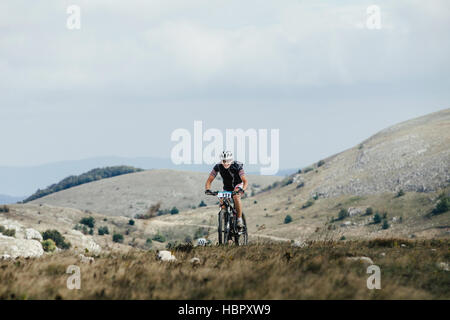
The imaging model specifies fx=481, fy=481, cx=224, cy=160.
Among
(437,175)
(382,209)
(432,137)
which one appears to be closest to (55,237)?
(382,209)

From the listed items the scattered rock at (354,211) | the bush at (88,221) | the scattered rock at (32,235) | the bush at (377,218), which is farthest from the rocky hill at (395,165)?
the scattered rock at (32,235)

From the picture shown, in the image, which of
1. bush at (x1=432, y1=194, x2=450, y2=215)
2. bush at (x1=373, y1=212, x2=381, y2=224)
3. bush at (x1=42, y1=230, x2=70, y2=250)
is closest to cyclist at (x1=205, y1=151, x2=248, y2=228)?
bush at (x1=42, y1=230, x2=70, y2=250)

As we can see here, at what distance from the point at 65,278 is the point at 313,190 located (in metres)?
142

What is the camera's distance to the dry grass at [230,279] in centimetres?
717

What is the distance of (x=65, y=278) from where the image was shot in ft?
26.1

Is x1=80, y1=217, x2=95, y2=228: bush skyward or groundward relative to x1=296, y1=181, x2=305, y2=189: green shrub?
groundward

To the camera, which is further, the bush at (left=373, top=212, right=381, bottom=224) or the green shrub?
the green shrub

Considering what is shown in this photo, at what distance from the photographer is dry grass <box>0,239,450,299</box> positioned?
7172 mm

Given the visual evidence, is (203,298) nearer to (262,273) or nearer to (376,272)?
(262,273)

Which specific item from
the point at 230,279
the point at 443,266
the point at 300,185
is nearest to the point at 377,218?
the point at 300,185

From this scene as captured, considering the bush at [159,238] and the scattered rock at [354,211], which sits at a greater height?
the scattered rock at [354,211]

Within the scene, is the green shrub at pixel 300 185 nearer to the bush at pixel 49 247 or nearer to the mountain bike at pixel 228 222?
the bush at pixel 49 247

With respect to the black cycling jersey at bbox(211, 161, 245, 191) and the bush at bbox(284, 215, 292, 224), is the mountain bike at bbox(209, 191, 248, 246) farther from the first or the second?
the bush at bbox(284, 215, 292, 224)

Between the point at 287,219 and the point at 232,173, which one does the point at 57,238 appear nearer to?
the point at 232,173
